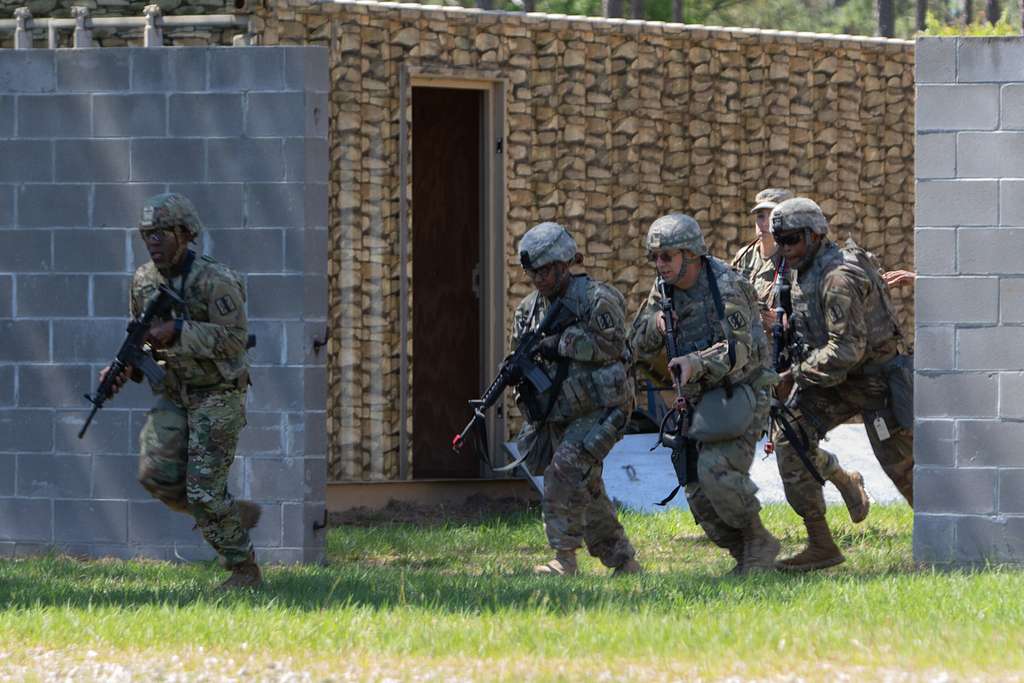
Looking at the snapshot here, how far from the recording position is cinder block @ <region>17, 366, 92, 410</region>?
33.3 feet

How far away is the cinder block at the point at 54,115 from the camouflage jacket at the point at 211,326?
2.22 meters

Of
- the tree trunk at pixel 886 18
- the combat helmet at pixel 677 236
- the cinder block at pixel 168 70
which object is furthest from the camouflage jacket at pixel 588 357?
the tree trunk at pixel 886 18

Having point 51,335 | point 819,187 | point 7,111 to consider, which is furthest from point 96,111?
point 819,187

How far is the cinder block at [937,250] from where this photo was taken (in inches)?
357

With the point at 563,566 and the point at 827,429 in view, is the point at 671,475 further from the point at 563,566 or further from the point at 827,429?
the point at 563,566

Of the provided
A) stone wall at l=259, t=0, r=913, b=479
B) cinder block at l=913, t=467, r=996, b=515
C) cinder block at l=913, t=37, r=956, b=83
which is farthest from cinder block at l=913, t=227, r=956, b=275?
stone wall at l=259, t=0, r=913, b=479

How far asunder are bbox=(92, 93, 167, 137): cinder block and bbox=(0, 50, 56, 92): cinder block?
0.32 meters

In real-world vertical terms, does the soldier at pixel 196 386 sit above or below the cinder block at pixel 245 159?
below

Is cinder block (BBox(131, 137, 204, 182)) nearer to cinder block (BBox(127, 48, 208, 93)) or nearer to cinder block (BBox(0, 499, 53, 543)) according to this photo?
cinder block (BBox(127, 48, 208, 93))

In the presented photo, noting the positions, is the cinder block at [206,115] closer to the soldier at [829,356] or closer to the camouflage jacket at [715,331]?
the camouflage jacket at [715,331]

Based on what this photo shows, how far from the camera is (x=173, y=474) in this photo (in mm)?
8266

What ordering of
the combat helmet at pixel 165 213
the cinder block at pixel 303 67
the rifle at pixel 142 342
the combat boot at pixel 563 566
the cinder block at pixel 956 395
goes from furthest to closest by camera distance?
the cinder block at pixel 303 67, the combat boot at pixel 563 566, the cinder block at pixel 956 395, the combat helmet at pixel 165 213, the rifle at pixel 142 342

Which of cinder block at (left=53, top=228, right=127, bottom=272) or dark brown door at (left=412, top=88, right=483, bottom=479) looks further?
dark brown door at (left=412, top=88, right=483, bottom=479)

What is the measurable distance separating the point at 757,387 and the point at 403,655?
9.49ft
